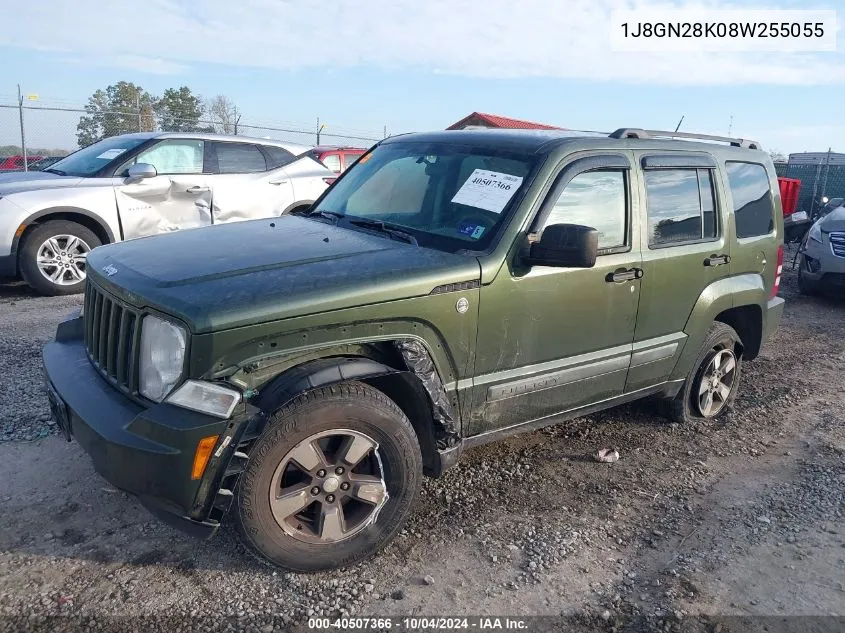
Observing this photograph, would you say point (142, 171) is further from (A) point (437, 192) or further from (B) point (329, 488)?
(B) point (329, 488)

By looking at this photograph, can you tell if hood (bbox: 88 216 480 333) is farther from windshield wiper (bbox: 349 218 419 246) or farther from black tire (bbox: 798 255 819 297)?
black tire (bbox: 798 255 819 297)

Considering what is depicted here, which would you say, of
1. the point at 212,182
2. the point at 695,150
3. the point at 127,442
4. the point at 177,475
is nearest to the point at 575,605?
the point at 177,475

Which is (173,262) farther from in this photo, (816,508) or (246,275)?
(816,508)

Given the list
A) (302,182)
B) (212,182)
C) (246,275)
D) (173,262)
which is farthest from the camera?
(302,182)

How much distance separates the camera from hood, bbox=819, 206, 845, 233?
9203 mm

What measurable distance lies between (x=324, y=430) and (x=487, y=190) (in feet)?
4.97

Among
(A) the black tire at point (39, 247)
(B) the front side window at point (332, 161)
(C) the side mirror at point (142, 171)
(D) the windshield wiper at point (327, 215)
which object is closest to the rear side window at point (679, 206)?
(D) the windshield wiper at point (327, 215)

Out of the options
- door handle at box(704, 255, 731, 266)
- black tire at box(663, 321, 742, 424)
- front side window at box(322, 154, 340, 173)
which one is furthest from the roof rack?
front side window at box(322, 154, 340, 173)

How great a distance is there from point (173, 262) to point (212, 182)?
552 cm

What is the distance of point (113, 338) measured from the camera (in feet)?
9.82

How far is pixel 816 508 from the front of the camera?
149 inches

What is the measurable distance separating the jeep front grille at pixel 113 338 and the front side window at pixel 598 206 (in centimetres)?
203

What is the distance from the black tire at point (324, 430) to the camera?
2.74 m

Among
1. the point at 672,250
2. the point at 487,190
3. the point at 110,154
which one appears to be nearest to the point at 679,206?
the point at 672,250
